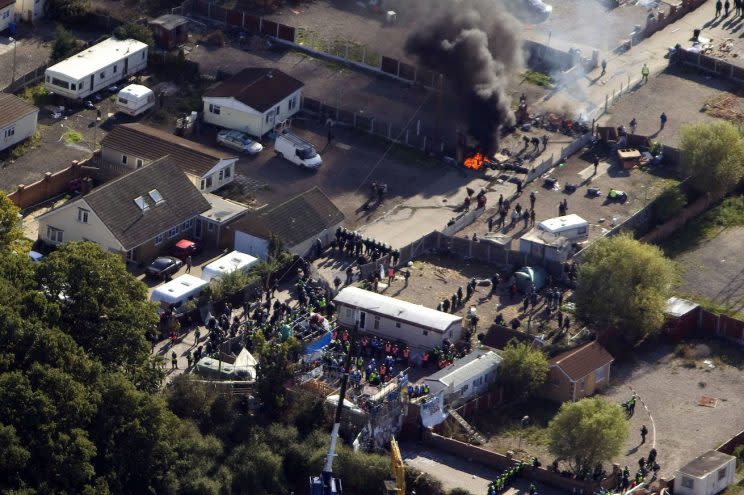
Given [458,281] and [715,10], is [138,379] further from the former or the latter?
[715,10]

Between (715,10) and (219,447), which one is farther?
(715,10)

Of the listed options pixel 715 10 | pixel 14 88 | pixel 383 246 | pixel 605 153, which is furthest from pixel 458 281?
pixel 715 10

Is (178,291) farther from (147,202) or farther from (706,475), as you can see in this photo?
(706,475)

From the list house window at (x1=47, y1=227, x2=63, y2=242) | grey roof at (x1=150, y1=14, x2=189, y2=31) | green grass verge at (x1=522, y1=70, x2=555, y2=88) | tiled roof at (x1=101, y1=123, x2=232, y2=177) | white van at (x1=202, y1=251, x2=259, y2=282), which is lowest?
green grass verge at (x1=522, y1=70, x2=555, y2=88)

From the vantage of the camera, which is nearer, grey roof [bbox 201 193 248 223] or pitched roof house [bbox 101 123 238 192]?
grey roof [bbox 201 193 248 223]

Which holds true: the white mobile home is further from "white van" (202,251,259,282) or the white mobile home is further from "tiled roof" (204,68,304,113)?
"tiled roof" (204,68,304,113)

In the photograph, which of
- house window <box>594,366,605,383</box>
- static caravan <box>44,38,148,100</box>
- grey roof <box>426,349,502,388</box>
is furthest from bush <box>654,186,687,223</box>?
static caravan <box>44,38,148,100</box>

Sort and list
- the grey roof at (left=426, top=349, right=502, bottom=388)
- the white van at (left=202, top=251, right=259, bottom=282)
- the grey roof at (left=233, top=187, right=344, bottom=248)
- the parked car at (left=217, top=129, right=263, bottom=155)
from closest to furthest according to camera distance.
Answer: the grey roof at (left=426, top=349, right=502, bottom=388)
the white van at (left=202, top=251, right=259, bottom=282)
the grey roof at (left=233, top=187, right=344, bottom=248)
the parked car at (left=217, top=129, right=263, bottom=155)
